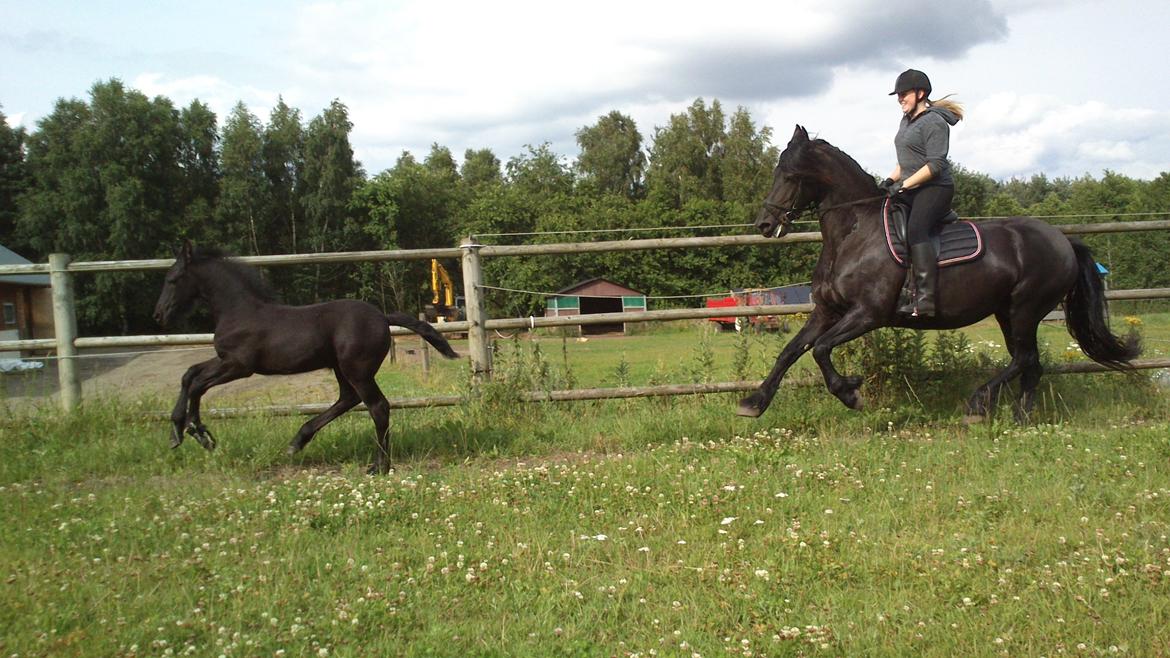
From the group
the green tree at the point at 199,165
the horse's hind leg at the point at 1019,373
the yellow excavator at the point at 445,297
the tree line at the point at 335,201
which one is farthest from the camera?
the green tree at the point at 199,165

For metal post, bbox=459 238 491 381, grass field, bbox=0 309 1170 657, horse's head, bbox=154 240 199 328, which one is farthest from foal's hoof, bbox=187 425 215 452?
metal post, bbox=459 238 491 381

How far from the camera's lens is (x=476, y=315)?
7.50 m

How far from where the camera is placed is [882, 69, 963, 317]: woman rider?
641cm

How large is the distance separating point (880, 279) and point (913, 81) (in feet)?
5.52

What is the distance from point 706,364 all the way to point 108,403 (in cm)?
540

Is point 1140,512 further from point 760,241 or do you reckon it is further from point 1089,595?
point 760,241

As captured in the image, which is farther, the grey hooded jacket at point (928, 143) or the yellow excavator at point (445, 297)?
the yellow excavator at point (445, 297)

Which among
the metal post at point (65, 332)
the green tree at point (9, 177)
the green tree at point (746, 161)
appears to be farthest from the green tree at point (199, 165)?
the metal post at point (65, 332)

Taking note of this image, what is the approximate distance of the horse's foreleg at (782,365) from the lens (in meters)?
Result: 6.30

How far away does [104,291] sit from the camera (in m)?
36.2

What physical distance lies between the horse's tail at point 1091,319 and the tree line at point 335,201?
2929 cm

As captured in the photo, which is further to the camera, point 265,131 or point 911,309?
point 265,131

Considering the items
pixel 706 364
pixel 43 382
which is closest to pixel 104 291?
pixel 43 382

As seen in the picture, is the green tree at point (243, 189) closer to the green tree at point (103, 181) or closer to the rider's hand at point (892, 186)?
the green tree at point (103, 181)
